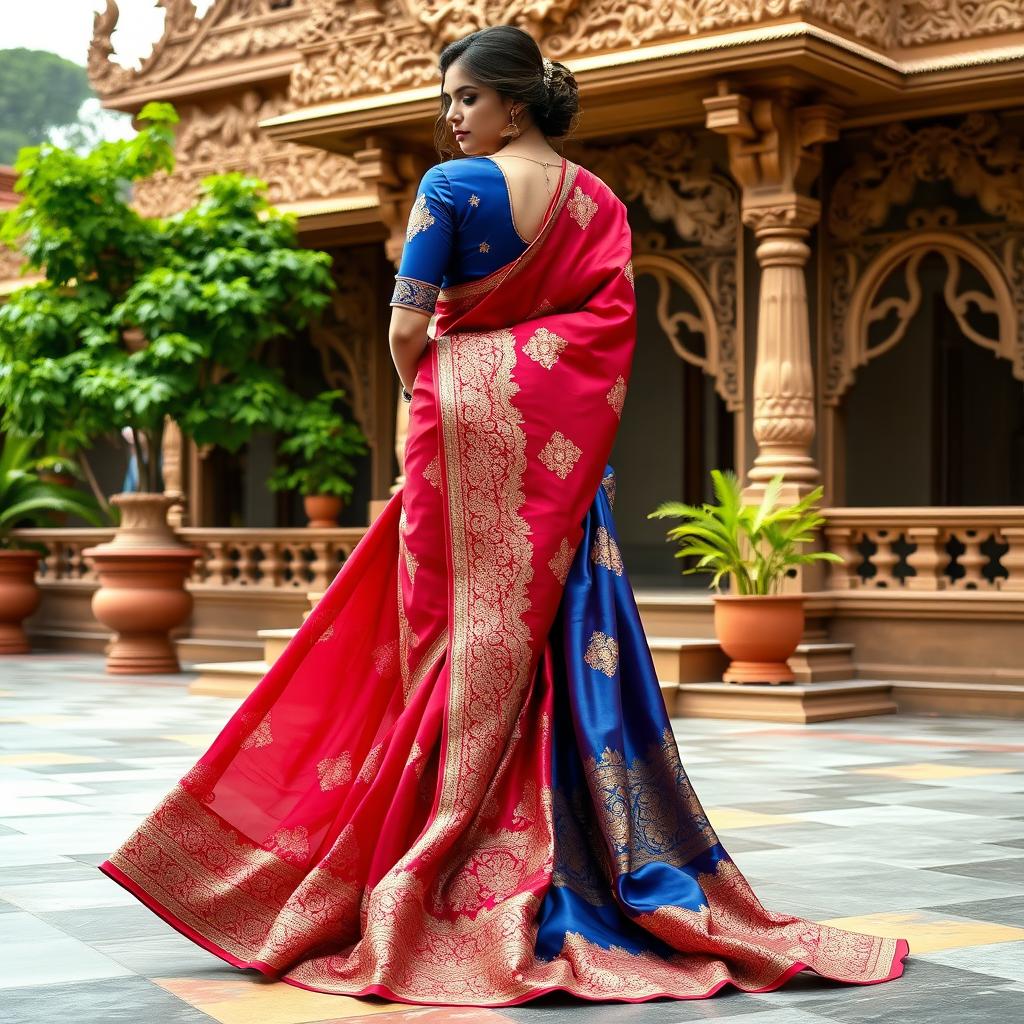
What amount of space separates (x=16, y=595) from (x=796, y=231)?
23.4 feet

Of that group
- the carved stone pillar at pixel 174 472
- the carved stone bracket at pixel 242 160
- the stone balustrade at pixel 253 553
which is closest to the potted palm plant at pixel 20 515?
the stone balustrade at pixel 253 553

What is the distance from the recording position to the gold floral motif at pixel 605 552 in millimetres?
3451

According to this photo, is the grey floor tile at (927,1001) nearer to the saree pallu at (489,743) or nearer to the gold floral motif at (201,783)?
the saree pallu at (489,743)

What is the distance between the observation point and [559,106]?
350cm

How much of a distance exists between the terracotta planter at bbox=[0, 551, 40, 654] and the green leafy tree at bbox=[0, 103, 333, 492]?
187 centimetres

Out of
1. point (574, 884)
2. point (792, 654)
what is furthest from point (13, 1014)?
point (792, 654)

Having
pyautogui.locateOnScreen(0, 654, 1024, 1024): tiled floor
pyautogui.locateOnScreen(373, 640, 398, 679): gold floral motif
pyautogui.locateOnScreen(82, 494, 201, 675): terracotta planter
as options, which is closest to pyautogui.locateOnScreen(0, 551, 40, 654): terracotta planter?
pyautogui.locateOnScreen(82, 494, 201, 675): terracotta planter

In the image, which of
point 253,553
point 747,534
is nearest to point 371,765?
point 747,534

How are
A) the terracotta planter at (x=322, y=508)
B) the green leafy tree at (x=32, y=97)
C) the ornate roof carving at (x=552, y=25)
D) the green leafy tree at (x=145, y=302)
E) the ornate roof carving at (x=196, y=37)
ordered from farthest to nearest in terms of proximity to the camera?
the green leafy tree at (x=32, y=97) → the ornate roof carving at (x=196, y=37) → the terracotta planter at (x=322, y=508) → the green leafy tree at (x=145, y=302) → the ornate roof carving at (x=552, y=25)

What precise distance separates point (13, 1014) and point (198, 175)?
12.0 meters

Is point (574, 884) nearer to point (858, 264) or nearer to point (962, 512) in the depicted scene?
point (962, 512)

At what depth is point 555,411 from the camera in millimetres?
3410

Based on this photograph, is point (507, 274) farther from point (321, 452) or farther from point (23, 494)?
point (23, 494)

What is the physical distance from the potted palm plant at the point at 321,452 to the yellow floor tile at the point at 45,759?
17.6 feet
